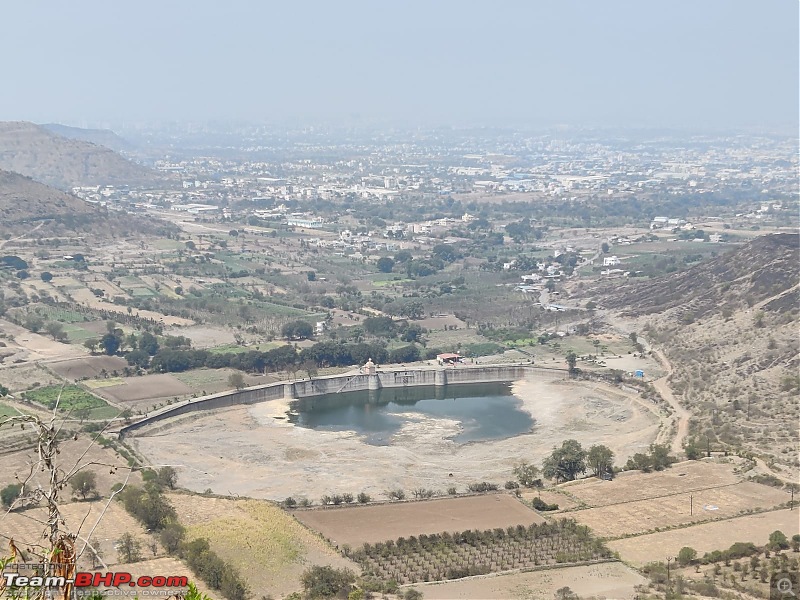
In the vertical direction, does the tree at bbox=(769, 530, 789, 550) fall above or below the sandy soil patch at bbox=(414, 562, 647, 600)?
above

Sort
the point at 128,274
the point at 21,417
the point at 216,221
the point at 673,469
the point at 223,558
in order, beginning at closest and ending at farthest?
the point at 21,417
the point at 223,558
the point at 673,469
the point at 128,274
the point at 216,221

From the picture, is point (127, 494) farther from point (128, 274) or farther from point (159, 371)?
point (128, 274)

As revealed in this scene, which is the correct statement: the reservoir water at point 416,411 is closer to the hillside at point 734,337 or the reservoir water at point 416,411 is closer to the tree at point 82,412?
the hillside at point 734,337

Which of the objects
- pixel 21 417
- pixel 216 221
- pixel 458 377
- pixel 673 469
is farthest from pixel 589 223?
pixel 21 417

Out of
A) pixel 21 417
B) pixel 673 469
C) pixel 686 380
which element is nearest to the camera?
pixel 21 417

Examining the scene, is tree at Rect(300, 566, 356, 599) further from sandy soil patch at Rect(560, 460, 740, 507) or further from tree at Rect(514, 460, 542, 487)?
tree at Rect(514, 460, 542, 487)

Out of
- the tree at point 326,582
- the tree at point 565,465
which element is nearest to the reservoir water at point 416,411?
the tree at point 565,465

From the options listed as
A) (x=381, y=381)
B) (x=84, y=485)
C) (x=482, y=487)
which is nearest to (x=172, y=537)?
(x=84, y=485)

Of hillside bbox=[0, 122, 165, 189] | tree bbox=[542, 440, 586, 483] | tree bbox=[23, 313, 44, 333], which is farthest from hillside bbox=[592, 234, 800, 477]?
hillside bbox=[0, 122, 165, 189]
